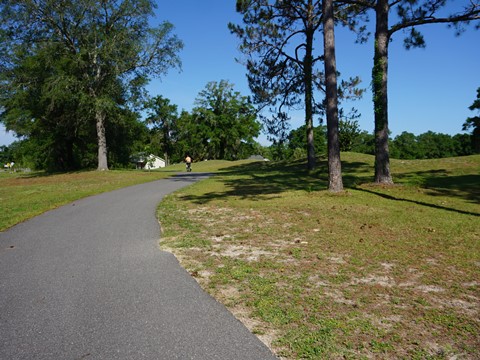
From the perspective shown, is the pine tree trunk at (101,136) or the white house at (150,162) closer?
the pine tree trunk at (101,136)

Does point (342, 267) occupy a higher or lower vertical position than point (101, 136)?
lower

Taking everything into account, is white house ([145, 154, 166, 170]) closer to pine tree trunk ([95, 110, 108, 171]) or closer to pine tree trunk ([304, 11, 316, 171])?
pine tree trunk ([95, 110, 108, 171])

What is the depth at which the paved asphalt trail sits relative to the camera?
→ 3.29m

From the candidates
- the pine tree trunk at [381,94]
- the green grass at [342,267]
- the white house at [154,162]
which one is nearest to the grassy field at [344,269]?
the green grass at [342,267]

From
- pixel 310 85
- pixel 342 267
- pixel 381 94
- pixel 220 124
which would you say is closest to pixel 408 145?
pixel 220 124

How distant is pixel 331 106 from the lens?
1302 cm

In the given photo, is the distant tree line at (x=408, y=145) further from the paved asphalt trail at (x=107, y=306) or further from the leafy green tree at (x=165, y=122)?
the paved asphalt trail at (x=107, y=306)

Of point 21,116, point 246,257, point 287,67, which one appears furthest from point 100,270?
point 21,116

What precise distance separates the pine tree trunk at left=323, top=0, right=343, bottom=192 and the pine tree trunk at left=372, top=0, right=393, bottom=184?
83.0 inches

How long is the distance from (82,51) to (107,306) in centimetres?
2789

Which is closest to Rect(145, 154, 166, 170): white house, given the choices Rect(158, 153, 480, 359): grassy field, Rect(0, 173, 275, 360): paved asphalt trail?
Rect(158, 153, 480, 359): grassy field

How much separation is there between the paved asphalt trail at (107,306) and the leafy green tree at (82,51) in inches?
878

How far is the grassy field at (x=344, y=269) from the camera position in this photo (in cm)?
341

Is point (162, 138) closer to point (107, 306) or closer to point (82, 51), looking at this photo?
point (82, 51)
